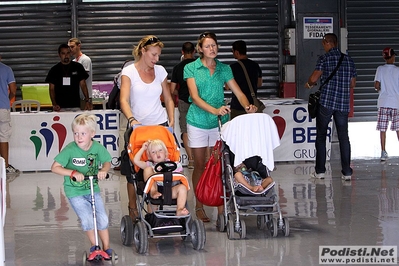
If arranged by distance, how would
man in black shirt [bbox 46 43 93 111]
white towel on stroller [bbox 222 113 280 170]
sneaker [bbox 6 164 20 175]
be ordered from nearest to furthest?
white towel on stroller [bbox 222 113 280 170] < sneaker [bbox 6 164 20 175] < man in black shirt [bbox 46 43 93 111]

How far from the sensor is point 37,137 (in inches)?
437

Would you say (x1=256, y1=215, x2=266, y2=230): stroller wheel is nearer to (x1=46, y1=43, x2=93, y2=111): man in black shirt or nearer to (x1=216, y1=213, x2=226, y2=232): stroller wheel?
(x1=216, y1=213, x2=226, y2=232): stroller wheel

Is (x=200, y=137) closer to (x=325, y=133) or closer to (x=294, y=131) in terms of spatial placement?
(x=325, y=133)

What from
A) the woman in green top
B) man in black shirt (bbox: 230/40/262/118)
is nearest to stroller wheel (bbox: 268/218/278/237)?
the woman in green top

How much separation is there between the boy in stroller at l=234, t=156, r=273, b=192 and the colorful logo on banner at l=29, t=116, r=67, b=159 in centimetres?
470

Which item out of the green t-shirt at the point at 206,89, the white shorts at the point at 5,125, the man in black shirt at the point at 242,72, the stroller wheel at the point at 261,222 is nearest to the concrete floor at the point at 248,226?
the stroller wheel at the point at 261,222

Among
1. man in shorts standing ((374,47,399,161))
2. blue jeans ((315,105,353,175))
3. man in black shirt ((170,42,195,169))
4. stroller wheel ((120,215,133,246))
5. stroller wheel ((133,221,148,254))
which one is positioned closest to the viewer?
stroller wheel ((133,221,148,254))

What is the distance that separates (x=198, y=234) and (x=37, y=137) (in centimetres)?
546

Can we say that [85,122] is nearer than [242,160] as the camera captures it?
Yes

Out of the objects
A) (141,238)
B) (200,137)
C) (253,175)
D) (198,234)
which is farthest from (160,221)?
(200,137)

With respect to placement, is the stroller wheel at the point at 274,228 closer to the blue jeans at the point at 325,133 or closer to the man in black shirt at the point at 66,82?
the blue jeans at the point at 325,133

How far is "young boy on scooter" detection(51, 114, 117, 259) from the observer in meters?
5.85

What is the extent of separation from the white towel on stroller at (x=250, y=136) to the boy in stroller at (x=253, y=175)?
12cm

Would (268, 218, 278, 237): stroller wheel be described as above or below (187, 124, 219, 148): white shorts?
below
